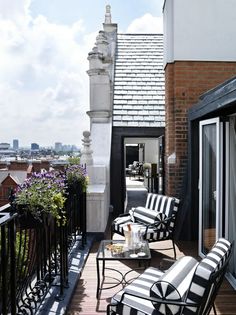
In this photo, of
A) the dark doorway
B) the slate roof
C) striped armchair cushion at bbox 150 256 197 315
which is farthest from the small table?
the dark doorway

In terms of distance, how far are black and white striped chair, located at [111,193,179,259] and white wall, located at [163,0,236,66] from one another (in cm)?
276

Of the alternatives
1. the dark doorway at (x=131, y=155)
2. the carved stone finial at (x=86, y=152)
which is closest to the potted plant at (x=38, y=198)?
the carved stone finial at (x=86, y=152)

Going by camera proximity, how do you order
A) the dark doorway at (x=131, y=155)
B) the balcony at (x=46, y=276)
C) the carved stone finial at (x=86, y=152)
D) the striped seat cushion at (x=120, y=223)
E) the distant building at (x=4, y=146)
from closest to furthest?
→ the balcony at (x=46, y=276) < the striped seat cushion at (x=120, y=223) < the carved stone finial at (x=86, y=152) < the distant building at (x=4, y=146) < the dark doorway at (x=131, y=155)

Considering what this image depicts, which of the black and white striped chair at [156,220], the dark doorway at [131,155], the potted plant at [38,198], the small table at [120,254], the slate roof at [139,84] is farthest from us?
the dark doorway at [131,155]

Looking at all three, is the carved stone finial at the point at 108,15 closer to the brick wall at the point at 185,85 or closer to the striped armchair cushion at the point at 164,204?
the brick wall at the point at 185,85

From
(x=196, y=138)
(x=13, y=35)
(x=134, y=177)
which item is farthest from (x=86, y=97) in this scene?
(x=134, y=177)

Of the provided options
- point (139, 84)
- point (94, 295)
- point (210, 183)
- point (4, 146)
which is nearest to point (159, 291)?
point (94, 295)

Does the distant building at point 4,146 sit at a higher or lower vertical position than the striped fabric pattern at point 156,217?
higher

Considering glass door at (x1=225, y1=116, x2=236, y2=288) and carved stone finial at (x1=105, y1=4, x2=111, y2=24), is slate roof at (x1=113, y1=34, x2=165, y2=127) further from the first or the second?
glass door at (x1=225, y1=116, x2=236, y2=288)

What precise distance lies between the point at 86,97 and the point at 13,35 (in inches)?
108

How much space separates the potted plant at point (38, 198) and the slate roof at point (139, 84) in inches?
207

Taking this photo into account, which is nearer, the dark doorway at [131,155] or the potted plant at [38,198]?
the potted plant at [38,198]

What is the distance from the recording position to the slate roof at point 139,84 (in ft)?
27.5

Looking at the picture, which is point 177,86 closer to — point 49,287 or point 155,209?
point 155,209
